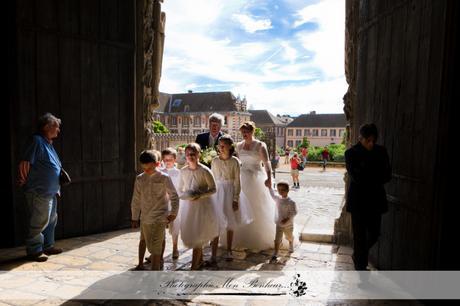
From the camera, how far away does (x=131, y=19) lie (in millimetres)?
6406

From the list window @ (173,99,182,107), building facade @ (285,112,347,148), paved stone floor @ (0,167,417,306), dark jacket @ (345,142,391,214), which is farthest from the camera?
building facade @ (285,112,347,148)

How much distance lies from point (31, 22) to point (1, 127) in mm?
1645

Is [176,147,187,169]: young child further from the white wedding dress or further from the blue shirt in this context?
the blue shirt

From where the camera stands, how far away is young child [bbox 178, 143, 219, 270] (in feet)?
13.7

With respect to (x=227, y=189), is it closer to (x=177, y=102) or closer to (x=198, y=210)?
(x=198, y=210)

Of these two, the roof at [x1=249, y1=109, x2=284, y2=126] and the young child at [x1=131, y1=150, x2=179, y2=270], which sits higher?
the roof at [x1=249, y1=109, x2=284, y2=126]

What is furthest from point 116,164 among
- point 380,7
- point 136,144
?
point 380,7

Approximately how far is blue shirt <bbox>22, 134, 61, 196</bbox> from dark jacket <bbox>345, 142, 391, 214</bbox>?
3845 millimetres

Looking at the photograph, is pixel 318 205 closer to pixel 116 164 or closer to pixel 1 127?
pixel 116 164

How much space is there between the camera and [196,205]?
13.9ft

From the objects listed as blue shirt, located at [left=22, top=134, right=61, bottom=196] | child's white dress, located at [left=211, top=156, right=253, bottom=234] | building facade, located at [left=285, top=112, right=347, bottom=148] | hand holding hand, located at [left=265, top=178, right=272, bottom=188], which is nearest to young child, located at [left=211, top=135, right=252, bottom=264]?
child's white dress, located at [left=211, top=156, right=253, bottom=234]

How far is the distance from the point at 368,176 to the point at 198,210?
201 centimetres

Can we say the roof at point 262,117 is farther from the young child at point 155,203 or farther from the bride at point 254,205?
the young child at point 155,203

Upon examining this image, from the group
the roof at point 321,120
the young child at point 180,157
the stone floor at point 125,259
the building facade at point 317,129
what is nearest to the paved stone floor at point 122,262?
the stone floor at point 125,259
